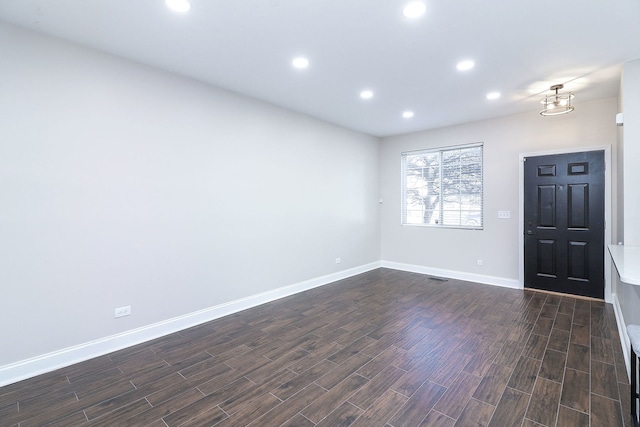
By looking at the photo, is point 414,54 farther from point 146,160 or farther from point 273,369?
point 273,369

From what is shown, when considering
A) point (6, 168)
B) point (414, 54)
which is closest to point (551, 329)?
point (414, 54)

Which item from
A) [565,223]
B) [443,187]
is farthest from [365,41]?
[565,223]

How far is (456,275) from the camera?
5.40 metres

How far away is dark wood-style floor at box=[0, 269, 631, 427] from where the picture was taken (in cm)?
194

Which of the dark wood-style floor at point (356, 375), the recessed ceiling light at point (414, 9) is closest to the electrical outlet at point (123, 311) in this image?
the dark wood-style floor at point (356, 375)

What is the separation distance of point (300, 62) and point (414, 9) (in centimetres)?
123

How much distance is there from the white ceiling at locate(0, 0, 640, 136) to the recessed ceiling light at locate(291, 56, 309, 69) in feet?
0.21

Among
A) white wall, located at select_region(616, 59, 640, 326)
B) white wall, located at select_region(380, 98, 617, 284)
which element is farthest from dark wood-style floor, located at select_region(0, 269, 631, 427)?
white wall, located at select_region(380, 98, 617, 284)

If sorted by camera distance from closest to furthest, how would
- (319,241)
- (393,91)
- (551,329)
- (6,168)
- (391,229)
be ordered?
(6,168) → (551,329) → (393,91) → (319,241) → (391,229)

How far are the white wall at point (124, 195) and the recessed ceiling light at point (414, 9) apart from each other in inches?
93.1

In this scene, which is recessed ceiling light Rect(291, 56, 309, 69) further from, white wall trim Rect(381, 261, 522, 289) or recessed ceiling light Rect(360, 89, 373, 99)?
white wall trim Rect(381, 261, 522, 289)

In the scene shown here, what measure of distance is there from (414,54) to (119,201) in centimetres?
320

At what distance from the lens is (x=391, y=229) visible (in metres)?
6.31

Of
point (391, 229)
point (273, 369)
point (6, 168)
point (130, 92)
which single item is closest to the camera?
point (6, 168)
